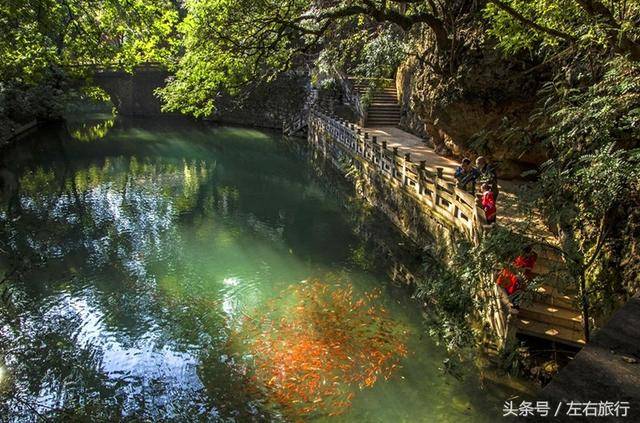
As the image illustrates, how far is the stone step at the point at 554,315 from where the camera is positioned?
8.95m

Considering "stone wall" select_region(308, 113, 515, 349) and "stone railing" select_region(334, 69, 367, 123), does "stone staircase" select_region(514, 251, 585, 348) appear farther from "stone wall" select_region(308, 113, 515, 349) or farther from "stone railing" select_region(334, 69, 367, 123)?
"stone railing" select_region(334, 69, 367, 123)

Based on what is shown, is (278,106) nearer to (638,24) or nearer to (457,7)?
(457,7)

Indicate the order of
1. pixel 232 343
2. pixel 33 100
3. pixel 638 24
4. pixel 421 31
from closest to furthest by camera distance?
pixel 638 24 < pixel 232 343 < pixel 421 31 < pixel 33 100

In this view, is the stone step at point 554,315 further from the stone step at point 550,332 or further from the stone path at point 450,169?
the stone path at point 450,169

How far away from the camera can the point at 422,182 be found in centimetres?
1530

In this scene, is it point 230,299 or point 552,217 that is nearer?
point 552,217

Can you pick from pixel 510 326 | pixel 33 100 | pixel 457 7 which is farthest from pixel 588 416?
pixel 33 100

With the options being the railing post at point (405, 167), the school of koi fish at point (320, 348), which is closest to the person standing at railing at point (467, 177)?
the railing post at point (405, 167)

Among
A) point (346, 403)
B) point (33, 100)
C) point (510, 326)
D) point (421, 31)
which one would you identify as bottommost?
point (346, 403)

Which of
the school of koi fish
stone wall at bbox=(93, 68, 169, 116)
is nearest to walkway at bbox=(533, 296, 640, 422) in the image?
the school of koi fish

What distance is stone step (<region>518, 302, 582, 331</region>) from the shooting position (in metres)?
8.95

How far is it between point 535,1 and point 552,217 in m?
5.07

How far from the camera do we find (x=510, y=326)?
28.3 ft

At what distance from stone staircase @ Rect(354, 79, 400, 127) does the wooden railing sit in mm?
4533
